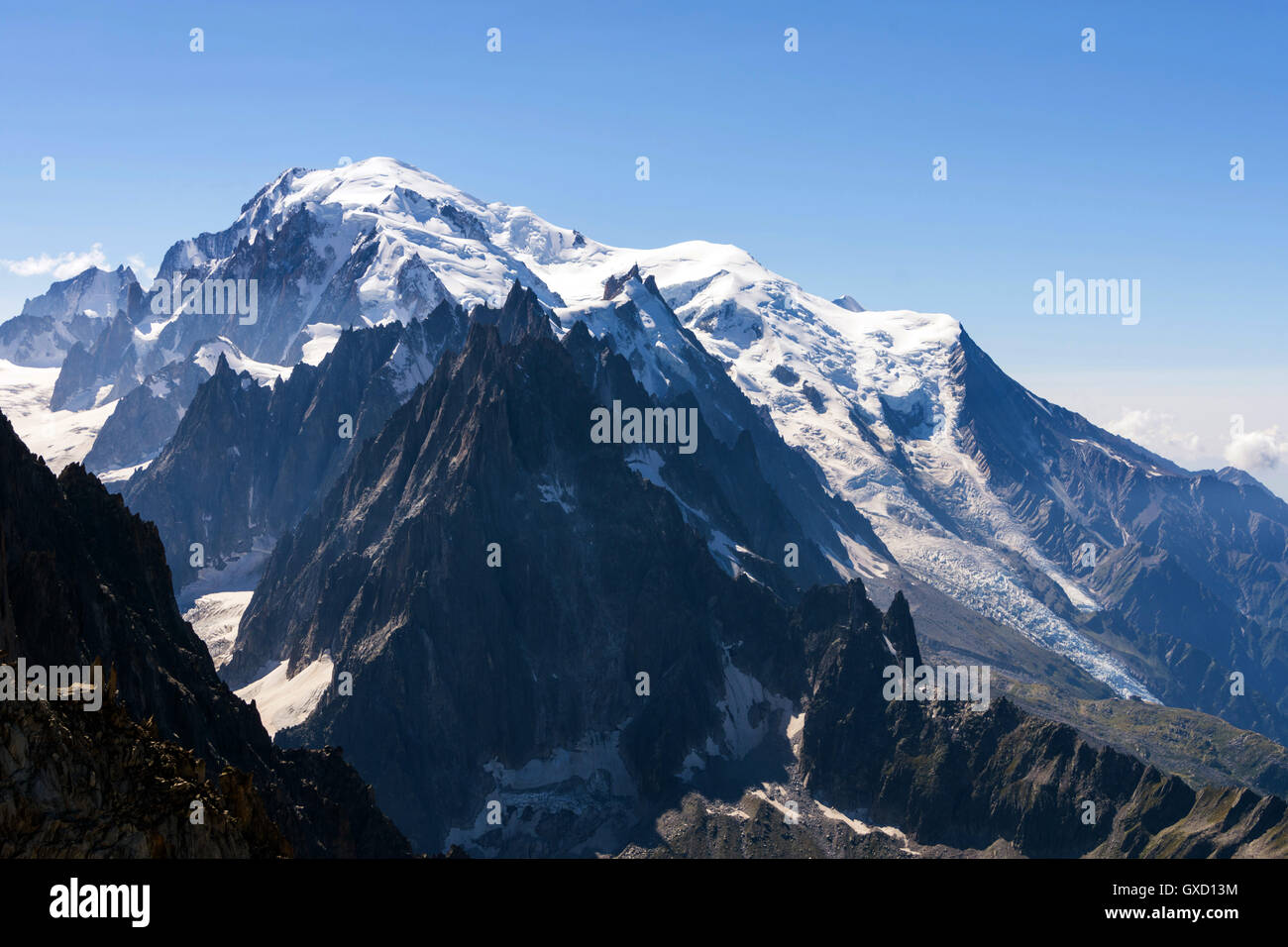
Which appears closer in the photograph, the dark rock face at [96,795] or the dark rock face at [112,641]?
the dark rock face at [96,795]

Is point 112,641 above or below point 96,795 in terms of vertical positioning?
below

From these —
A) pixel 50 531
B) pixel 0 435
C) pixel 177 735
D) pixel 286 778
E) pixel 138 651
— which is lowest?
pixel 286 778

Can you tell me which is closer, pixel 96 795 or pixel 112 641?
pixel 96 795

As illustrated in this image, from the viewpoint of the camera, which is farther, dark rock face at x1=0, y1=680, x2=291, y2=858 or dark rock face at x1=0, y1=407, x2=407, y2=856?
dark rock face at x1=0, y1=407, x2=407, y2=856

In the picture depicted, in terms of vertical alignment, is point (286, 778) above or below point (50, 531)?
below
